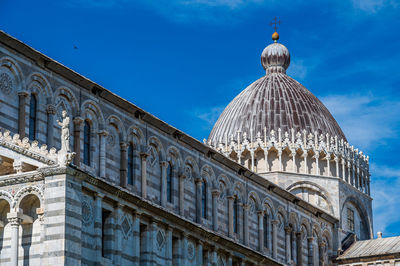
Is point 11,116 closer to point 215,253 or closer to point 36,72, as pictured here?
point 36,72

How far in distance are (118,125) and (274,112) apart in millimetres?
23922

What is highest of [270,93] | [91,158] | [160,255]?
[270,93]

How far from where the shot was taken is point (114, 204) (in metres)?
41.3

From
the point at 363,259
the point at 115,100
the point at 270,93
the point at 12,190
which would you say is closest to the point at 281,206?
the point at 363,259

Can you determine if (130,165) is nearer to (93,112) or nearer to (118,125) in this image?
(118,125)

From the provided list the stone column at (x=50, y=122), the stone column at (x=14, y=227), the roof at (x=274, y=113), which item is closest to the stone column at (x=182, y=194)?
the stone column at (x=50, y=122)

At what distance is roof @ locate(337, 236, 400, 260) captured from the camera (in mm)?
63812

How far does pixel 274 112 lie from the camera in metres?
70.1

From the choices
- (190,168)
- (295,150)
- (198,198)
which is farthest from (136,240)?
(295,150)

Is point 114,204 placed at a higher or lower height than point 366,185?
lower

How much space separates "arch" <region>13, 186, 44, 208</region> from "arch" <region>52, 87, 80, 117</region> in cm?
792

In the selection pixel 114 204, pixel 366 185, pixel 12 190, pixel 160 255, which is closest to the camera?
pixel 12 190

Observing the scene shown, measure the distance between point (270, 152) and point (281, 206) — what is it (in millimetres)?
8028

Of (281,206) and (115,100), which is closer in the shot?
(115,100)
